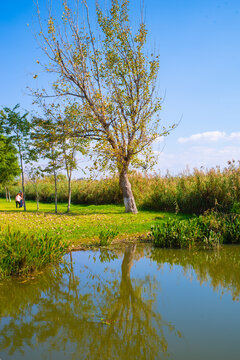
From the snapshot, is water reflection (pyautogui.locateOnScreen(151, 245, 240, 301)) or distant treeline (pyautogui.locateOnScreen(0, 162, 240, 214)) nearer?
water reflection (pyautogui.locateOnScreen(151, 245, 240, 301))

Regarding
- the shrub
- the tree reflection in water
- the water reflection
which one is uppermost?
the shrub

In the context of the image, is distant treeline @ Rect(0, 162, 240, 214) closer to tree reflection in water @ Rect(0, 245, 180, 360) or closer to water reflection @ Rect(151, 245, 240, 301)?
water reflection @ Rect(151, 245, 240, 301)

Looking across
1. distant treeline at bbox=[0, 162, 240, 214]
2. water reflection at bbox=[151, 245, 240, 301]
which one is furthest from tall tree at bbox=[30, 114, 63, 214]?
water reflection at bbox=[151, 245, 240, 301]

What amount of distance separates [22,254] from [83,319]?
2.40 metres

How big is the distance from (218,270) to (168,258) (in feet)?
5.34

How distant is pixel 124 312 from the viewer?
4.83 m

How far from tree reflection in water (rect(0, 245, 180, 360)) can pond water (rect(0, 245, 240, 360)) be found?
0.5 inches

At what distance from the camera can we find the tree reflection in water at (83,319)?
3777mm

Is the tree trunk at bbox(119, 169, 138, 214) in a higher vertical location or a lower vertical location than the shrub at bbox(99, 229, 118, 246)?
higher

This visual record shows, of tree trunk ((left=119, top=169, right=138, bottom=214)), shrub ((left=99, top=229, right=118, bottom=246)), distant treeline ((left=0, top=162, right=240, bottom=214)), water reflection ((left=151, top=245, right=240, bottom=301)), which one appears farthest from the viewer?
tree trunk ((left=119, top=169, right=138, bottom=214))

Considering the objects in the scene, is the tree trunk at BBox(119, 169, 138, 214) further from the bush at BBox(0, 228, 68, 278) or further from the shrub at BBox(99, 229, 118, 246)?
the bush at BBox(0, 228, 68, 278)

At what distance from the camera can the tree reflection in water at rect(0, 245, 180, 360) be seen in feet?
12.4

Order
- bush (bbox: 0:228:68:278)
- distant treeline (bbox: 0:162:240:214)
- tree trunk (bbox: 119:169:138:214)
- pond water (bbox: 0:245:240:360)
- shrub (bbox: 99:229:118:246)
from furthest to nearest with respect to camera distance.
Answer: tree trunk (bbox: 119:169:138:214) < distant treeline (bbox: 0:162:240:214) < shrub (bbox: 99:229:118:246) < bush (bbox: 0:228:68:278) < pond water (bbox: 0:245:240:360)

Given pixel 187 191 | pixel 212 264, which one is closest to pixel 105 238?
pixel 212 264
